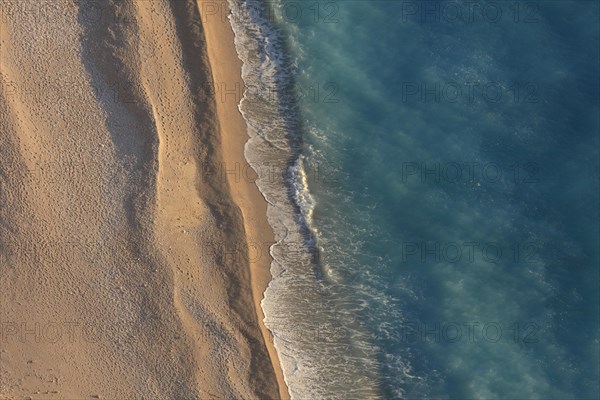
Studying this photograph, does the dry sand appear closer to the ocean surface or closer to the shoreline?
the shoreline

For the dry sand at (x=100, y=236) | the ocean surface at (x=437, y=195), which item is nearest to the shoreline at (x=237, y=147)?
the ocean surface at (x=437, y=195)

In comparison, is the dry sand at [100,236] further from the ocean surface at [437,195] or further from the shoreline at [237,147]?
the ocean surface at [437,195]

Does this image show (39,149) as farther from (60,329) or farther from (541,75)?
(541,75)

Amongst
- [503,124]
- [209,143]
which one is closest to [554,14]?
[503,124]

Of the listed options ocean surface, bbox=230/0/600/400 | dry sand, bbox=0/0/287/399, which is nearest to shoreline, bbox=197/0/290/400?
ocean surface, bbox=230/0/600/400

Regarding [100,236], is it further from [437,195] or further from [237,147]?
[437,195]
